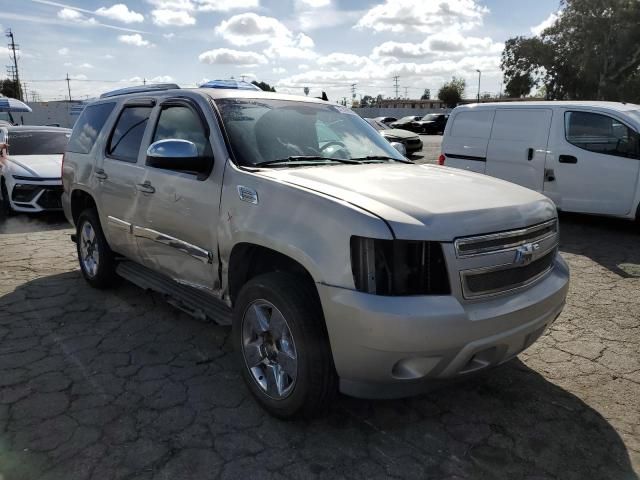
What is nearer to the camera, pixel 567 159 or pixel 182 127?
pixel 182 127

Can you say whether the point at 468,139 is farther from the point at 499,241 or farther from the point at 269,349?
the point at 269,349

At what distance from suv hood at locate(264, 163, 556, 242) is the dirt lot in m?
1.14

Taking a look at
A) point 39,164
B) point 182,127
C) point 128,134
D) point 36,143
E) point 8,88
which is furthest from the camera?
point 8,88

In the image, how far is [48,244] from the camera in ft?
23.2

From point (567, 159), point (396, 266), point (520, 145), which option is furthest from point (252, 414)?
point (520, 145)

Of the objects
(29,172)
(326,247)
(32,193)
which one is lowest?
(32,193)

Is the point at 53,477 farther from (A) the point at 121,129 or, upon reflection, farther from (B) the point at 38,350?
(A) the point at 121,129

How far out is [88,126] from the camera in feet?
16.9

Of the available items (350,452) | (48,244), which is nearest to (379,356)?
(350,452)

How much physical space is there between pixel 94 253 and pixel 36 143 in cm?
608

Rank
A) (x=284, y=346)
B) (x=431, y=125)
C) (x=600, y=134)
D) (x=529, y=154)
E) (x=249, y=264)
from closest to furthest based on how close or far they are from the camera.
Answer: (x=284, y=346) < (x=249, y=264) < (x=600, y=134) < (x=529, y=154) < (x=431, y=125)

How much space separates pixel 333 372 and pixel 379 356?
37cm

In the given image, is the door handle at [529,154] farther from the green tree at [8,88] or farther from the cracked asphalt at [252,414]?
the green tree at [8,88]

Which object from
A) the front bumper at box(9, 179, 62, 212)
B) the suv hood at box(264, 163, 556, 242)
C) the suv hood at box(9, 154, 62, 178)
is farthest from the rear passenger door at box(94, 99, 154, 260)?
the suv hood at box(9, 154, 62, 178)
